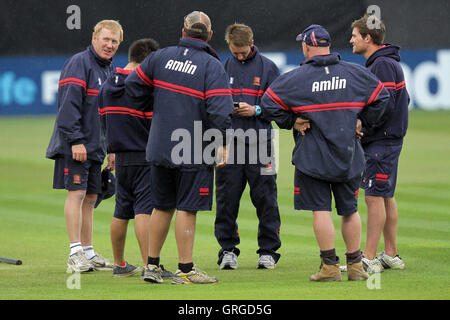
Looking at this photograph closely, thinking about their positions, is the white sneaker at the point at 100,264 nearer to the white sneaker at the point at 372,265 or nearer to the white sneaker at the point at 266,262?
the white sneaker at the point at 266,262

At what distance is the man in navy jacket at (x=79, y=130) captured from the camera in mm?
7254

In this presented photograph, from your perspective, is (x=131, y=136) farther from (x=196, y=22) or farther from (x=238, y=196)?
(x=238, y=196)

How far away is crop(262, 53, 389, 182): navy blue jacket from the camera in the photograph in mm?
6289

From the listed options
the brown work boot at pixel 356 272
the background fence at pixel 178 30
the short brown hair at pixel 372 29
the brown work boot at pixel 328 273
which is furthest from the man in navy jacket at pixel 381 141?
the background fence at pixel 178 30

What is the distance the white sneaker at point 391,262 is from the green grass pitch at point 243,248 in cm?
8

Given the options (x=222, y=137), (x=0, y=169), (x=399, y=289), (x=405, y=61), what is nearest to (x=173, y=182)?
(x=222, y=137)

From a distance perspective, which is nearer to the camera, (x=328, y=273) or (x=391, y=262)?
(x=328, y=273)

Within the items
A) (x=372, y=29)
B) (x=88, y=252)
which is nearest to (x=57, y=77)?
(x=88, y=252)

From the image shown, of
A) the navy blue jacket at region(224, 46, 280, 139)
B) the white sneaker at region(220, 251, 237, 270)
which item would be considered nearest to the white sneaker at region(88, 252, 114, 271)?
the white sneaker at region(220, 251, 237, 270)

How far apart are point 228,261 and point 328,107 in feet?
6.23

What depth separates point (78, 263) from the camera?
7.24m

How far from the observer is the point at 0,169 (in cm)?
1606

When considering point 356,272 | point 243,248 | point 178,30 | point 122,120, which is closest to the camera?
point 356,272

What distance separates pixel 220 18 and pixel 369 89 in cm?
1793
